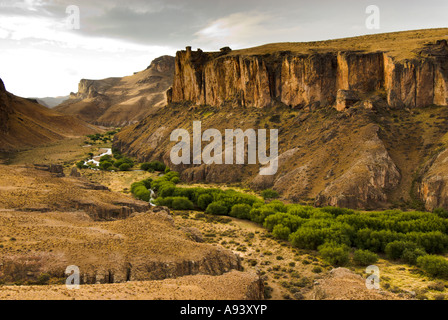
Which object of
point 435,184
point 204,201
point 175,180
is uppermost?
point 435,184

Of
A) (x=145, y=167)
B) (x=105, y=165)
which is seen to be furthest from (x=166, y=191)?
(x=105, y=165)

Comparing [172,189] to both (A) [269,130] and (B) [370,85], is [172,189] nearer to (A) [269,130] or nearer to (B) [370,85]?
(A) [269,130]

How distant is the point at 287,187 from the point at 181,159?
29.6 meters

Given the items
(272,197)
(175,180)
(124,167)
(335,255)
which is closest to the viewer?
(335,255)

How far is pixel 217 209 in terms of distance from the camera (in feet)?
156

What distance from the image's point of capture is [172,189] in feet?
185

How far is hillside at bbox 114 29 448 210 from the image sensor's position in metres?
45.9

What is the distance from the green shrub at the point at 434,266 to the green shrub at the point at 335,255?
226 inches

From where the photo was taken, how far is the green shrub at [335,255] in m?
29.1

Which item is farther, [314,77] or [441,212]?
[314,77]

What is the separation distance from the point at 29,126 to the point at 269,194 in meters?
105

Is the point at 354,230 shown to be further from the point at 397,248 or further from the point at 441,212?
the point at 441,212

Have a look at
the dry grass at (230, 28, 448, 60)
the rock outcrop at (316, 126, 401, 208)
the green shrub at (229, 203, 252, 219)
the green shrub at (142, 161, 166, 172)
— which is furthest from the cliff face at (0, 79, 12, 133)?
the rock outcrop at (316, 126, 401, 208)
